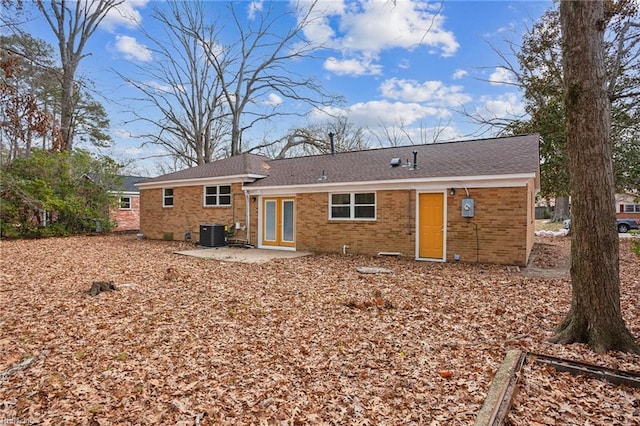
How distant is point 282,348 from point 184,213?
43.7 feet

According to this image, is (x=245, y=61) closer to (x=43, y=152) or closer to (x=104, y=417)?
(x=43, y=152)

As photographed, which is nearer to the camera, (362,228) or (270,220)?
(362,228)

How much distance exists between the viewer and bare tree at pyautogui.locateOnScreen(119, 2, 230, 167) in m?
24.6

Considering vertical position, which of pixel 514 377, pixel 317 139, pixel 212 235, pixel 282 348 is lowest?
pixel 282 348

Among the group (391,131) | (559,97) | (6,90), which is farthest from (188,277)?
(391,131)

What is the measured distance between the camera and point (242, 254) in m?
12.2

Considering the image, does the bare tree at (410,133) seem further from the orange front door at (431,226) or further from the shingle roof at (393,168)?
the orange front door at (431,226)

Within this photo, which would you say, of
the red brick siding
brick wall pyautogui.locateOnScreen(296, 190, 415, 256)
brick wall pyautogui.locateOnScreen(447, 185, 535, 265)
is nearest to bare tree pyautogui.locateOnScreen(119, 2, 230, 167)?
brick wall pyautogui.locateOnScreen(296, 190, 415, 256)

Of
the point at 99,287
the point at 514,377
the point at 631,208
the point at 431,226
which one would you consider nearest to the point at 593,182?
the point at 514,377

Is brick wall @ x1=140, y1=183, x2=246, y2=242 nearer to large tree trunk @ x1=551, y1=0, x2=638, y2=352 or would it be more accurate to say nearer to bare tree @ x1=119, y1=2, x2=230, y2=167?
bare tree @ x1=119, y1=2, x2=230, y2=167

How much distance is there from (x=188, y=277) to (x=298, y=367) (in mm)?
5277

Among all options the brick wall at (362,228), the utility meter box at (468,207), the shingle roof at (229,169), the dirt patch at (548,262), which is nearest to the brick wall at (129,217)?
the shingle roof at (229,169)

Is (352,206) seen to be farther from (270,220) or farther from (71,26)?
(71,26)

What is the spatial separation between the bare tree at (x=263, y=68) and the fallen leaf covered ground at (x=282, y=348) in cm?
1948
